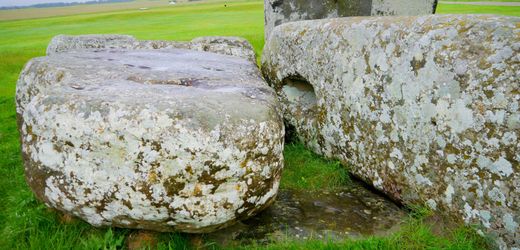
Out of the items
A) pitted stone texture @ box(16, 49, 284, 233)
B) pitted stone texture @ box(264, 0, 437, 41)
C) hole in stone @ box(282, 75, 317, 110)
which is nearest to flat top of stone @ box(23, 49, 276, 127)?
pitted stone texture @ box(16, 49, 284, 233)

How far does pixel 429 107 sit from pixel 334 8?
15.9 feet

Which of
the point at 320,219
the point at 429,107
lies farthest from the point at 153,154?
the point at 429,107

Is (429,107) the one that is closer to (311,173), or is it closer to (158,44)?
(311,173)

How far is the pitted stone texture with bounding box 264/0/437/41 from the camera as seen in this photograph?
7781mm

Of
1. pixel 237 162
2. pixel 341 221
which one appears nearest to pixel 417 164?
pixel 341 221

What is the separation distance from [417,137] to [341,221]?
968 millimetres

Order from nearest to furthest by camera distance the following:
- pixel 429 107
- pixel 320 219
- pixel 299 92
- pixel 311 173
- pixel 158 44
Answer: pixel 429 107
pixel 320 219
pixel 311 173
pixel 299 92
pixel 158 44

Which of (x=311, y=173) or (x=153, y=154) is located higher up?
(x=153, y=154)

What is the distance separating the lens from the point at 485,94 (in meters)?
2.97

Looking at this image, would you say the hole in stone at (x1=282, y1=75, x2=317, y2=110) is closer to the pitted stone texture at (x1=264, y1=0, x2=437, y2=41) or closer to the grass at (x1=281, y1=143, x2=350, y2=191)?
the grass at (x1=281, y1=143, x2=350, y2=191)

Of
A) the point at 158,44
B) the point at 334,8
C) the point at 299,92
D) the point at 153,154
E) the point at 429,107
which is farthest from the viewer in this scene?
the point at 334,8

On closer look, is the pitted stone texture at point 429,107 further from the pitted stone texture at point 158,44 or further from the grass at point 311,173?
the pitted stone texture at point 158,44

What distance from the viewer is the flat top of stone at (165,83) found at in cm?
304

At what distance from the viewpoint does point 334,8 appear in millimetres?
7824
